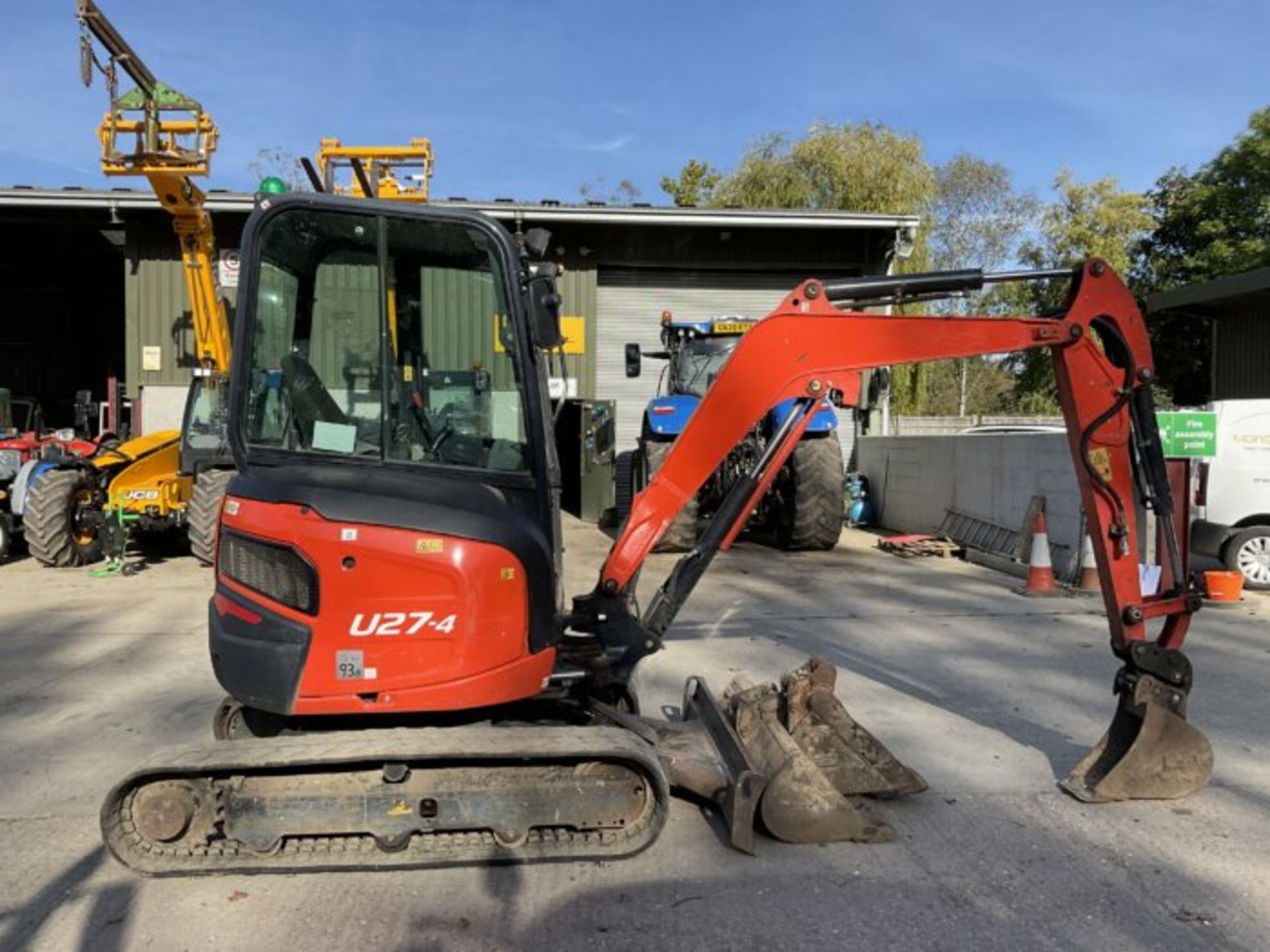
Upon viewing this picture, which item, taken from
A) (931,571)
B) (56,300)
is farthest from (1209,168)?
(56,300)

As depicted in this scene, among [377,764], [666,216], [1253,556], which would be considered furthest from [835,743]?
[666,216]

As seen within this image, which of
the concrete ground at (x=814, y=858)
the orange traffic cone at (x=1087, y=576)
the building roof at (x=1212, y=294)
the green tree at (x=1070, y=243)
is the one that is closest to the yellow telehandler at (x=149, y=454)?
the concrete ground at (x=814, y=858)

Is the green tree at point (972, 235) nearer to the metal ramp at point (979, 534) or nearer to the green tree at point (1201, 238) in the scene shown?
the green tree at point (1201, 238)

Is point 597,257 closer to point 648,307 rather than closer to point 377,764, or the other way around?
point 648,307

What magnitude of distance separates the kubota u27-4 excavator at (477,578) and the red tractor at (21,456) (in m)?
9.29

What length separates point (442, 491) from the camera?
3.70 metres

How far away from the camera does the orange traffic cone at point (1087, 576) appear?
31.0ft

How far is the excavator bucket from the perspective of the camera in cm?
388

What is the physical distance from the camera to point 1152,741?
4270 millimetres

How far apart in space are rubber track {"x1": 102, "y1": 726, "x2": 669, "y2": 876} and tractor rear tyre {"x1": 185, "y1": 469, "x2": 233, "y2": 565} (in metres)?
7.51

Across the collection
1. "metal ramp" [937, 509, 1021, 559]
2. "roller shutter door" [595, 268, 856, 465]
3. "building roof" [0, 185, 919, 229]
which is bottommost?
"metal ramp" [937, 509, 1021, 559]

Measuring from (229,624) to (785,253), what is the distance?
52.6 feet

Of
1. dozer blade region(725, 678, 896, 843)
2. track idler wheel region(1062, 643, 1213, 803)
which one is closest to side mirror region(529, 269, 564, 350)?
dozer blade region(725, 678, 896, 843)

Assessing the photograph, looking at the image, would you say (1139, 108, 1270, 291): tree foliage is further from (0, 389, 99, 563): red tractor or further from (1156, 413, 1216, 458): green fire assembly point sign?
(0, 389, 99, 563): red tractor
